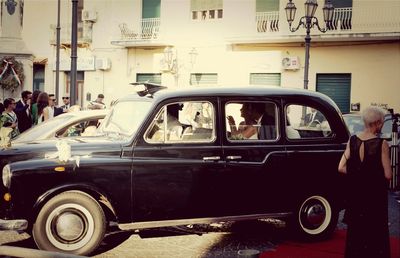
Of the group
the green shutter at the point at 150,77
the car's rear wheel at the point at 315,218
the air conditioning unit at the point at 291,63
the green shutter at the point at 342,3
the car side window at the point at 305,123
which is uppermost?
the green shutter at the point at 342,3

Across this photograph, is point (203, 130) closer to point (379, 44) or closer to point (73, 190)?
point (73, 190)

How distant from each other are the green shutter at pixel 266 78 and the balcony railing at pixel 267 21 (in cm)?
195

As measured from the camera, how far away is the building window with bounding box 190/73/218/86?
25.5 meters

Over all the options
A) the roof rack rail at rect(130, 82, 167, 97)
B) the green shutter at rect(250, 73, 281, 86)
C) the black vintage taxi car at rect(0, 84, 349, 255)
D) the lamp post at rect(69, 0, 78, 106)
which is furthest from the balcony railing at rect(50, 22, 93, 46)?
the roof rack rail at rect(130, 82, 167, 97)

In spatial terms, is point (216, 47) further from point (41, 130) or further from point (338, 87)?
point (41, 130)

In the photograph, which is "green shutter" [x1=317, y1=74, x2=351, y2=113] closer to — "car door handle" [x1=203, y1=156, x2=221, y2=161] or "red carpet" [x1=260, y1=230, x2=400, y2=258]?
"red carpet" [x1=260, y1=230, x2=400, y2=258]

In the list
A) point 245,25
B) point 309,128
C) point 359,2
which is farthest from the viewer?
point 245,25

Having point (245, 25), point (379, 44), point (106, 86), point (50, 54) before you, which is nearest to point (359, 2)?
point (379, 44)

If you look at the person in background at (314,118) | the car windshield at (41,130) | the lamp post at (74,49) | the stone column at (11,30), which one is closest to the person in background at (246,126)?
the person in background at (314,118)

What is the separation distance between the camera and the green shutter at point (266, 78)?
24.2 metres

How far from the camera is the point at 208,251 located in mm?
6301

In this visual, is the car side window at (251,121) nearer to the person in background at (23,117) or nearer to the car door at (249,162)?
the car door at (249,162)

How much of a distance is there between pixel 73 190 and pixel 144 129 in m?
1.01

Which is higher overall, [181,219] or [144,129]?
[144,129]
